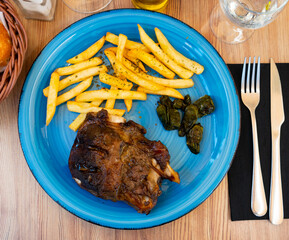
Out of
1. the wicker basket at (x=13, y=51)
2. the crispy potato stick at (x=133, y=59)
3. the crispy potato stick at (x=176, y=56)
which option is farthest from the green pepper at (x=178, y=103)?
the wicker basket at (x=13, y=51)

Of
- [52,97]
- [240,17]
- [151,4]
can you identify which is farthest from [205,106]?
[52,97]

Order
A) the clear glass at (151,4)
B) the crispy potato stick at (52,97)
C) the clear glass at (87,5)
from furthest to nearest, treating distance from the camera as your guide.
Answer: the clear glass at (87,5)
the clear glass at (151,4)
the crispy potato stick at (52,97)

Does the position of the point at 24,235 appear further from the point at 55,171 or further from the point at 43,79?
the point at 43,79

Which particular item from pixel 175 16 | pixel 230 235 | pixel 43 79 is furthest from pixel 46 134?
pixel 230 235

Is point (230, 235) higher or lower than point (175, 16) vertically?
lower

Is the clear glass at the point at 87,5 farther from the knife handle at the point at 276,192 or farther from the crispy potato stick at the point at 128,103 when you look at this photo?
the knife handle at the point at 276,192

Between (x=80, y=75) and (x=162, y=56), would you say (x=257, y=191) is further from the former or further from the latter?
(x=80, y=75)

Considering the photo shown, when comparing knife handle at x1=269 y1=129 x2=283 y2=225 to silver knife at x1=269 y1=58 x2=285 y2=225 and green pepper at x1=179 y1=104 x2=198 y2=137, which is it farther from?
green pepper at x1=179 y1=104 x2=198 y2=137
